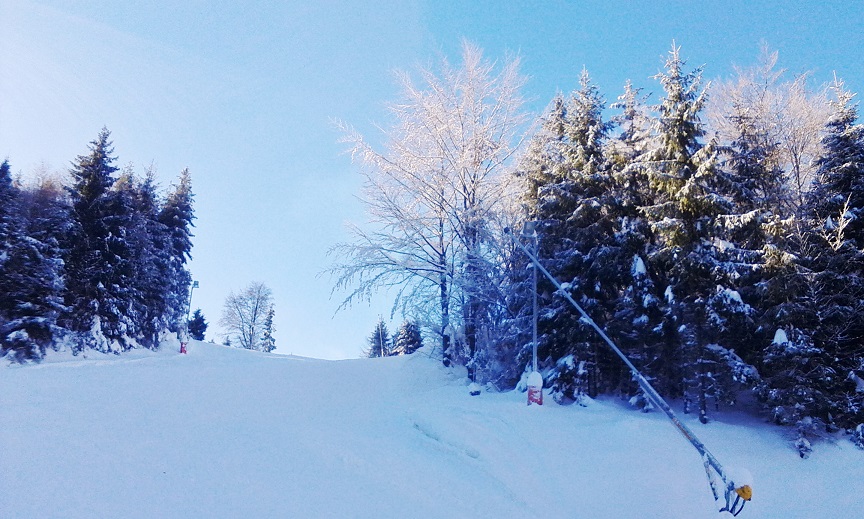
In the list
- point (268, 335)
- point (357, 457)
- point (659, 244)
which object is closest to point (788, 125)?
point (659, 244)

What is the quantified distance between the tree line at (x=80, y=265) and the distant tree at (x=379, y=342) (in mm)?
30110

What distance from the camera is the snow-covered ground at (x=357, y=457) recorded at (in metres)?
4.85

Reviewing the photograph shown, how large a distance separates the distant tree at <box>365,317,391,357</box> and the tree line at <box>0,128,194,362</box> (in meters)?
30.1

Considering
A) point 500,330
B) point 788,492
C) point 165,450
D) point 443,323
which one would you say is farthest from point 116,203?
point 788,492

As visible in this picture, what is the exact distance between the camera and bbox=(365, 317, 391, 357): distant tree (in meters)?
56.8

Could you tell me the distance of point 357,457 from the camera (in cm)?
691

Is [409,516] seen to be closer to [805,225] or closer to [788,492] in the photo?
[788,492]

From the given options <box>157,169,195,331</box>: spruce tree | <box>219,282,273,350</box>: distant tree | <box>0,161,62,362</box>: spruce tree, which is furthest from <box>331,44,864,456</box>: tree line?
<box>219,282,273,350</box>: distant tree

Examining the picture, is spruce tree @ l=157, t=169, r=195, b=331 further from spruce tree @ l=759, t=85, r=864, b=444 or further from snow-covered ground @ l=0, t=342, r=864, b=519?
spruce tree @ l=759, t=85, r=864, b=444

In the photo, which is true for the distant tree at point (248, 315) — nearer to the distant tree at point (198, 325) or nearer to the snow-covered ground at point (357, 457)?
the distant tree at point (198, 325)

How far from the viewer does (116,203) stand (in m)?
23.5

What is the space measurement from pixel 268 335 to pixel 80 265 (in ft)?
100

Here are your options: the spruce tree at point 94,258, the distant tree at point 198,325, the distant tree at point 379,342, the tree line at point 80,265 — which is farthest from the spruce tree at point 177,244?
the distant tree at point 379,342

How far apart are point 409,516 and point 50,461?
12.2 ft
